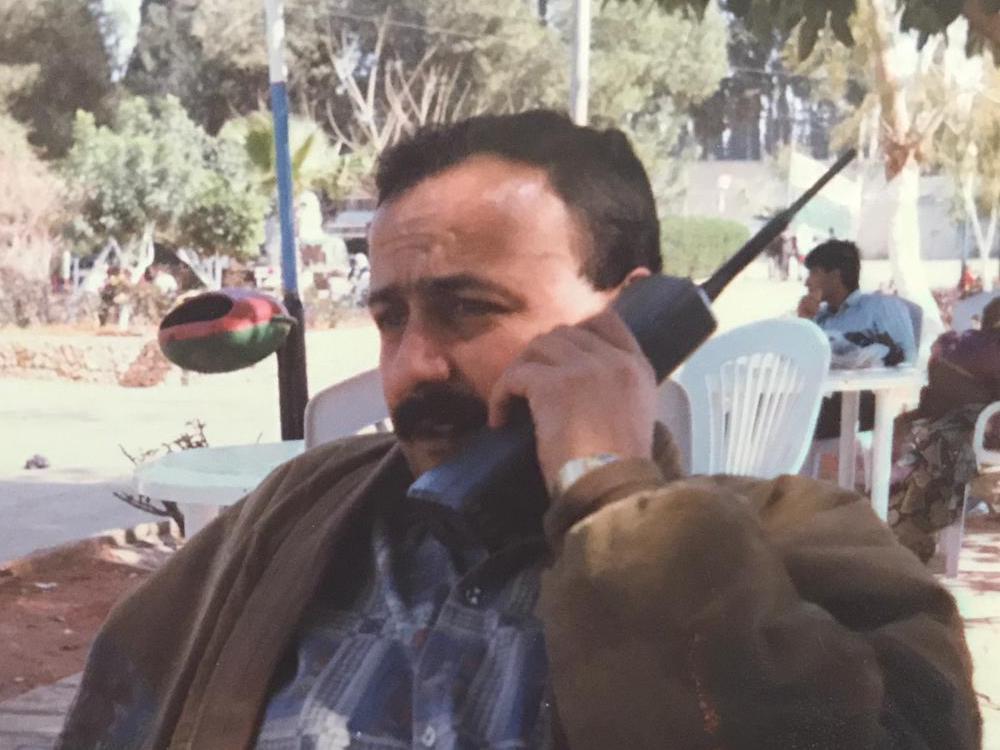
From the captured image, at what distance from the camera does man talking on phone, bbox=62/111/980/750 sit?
86 centimetres

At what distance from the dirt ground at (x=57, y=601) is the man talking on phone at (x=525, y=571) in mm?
2453

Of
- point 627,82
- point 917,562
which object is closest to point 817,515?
point 917,562

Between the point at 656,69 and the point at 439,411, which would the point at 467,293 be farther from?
the point at 656,69

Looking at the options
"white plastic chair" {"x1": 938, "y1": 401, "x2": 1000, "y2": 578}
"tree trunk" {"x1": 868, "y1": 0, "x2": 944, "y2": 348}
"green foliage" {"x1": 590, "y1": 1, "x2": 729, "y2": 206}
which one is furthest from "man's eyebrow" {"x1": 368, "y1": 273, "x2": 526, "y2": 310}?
"green foliage" {"x1": 590, "y1": 1, "x2": 729, "y2": 206}

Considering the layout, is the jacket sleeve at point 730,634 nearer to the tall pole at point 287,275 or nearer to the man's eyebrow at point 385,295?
the man's eyebrow at point 385,295

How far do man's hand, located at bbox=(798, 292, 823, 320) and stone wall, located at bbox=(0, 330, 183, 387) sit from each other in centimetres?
796

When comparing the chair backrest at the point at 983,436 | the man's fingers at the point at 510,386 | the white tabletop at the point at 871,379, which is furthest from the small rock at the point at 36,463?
the man's fingers at the point at 510,386

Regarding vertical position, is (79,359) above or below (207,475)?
below

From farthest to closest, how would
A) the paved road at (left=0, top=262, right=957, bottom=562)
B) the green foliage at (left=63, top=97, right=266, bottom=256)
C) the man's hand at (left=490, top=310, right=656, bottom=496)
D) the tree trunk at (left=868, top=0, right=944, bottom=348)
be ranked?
the green foliage at (left=63, top=97, right=266, bottom=256)
the tree trunk at (left=868, top=0, right=944, bottom=348)
the paved road at (left=0, top=262, right=957, bottom=562)
the man's hand at (left=490, top=310, right=656, bottom=496)

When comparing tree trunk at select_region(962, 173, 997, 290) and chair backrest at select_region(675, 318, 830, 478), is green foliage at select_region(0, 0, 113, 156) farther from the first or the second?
chair backrest at select_region(675, 318, 830, 478)

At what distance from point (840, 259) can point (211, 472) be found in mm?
3637

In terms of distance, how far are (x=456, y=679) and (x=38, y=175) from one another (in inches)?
550

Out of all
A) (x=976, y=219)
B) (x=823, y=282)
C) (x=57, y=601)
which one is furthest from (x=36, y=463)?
(x=976, y=219)

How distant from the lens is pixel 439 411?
1082mm
